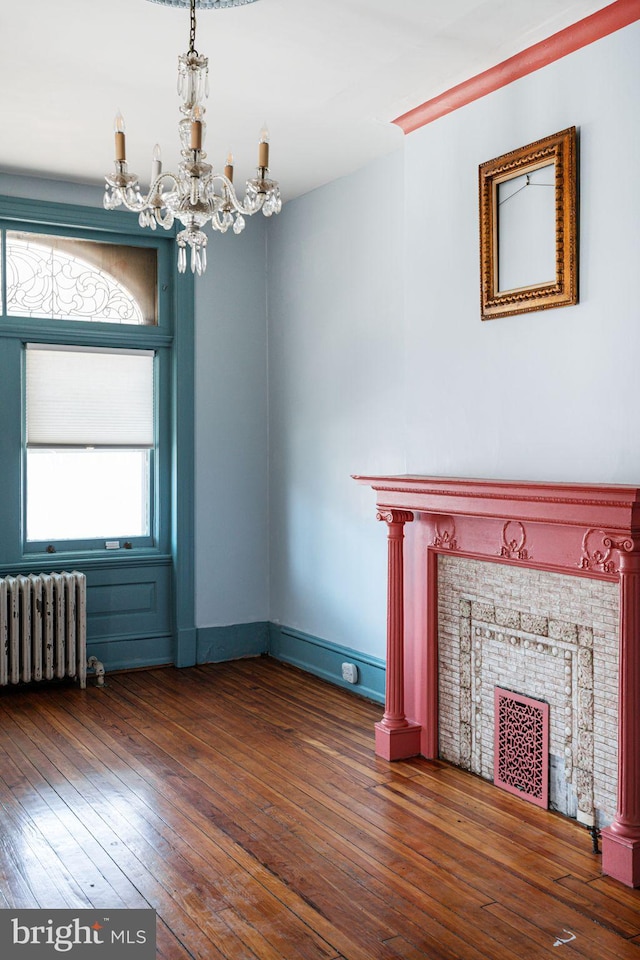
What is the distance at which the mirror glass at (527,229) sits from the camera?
11.9 ft

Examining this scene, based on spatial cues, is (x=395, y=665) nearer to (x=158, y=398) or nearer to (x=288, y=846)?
(x=288, y=846)

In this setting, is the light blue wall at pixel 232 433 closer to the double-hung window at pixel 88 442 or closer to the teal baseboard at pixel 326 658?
the teal baseboard at pixel 326 658

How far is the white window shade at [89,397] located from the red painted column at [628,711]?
151 inches

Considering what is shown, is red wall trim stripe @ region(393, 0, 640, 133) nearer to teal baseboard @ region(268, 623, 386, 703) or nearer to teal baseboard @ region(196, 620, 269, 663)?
teal baseboard @ region(268, 623, 386, 703)

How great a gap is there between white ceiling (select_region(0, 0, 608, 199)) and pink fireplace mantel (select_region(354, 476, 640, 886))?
1.84 meters

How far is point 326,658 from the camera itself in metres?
5.76

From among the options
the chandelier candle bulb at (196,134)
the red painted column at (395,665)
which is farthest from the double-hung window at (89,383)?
the chandelier candle bulb at (196,134)

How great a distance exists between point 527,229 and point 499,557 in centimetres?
140

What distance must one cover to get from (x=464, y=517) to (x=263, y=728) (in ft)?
5.50

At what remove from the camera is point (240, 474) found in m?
6.39

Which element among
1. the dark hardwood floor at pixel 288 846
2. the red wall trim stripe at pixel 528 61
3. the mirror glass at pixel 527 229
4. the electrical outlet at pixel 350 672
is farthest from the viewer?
the electrical outlet at pixel 350 672

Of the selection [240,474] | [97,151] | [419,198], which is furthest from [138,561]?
[419,198]

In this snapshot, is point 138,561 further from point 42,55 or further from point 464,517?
point 42,55

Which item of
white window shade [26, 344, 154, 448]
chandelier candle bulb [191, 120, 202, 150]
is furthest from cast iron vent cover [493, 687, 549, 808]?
white window shade [26, 344, 154, 448]
